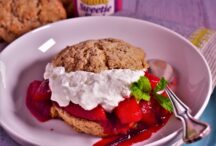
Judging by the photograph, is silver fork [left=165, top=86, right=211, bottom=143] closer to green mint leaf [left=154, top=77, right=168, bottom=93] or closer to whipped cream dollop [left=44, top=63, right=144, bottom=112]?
green mint leaf [left=154, top=77, right=168, bottom=93]

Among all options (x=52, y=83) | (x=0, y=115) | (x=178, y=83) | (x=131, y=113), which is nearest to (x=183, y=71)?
(x=178, y=83)

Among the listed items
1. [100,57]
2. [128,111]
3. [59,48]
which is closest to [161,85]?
[128,111]

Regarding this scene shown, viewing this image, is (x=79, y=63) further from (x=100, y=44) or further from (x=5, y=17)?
(x=5, y=17)

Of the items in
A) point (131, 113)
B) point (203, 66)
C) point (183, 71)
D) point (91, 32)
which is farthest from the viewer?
point (91, 32)

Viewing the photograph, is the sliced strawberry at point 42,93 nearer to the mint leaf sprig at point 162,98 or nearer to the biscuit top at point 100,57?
the biscuit top at point 100,57

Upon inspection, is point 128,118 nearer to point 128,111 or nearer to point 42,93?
point 128,111

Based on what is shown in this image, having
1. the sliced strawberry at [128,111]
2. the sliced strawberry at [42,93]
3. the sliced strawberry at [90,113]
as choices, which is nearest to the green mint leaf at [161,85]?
the sliced strawberry at [128,111]
